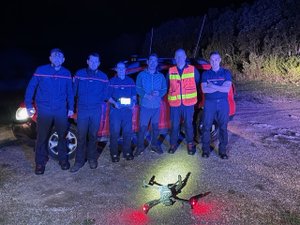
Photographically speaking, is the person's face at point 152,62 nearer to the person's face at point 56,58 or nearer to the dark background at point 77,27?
the person's face at point 56,58

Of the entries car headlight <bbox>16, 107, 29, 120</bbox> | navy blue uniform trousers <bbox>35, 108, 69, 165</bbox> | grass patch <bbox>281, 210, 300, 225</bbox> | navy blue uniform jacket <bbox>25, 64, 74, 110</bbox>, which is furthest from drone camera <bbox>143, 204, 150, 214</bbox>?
car headlight <bbox>16, 107, 29, 120</bbox>

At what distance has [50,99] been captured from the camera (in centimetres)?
539

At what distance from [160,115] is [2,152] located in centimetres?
305

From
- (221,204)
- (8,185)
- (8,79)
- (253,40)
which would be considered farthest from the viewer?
(8,79)

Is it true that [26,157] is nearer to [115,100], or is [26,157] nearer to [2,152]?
[2,152]

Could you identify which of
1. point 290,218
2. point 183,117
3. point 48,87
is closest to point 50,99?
point 48,87

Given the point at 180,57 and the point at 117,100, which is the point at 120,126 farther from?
the point at 180,57

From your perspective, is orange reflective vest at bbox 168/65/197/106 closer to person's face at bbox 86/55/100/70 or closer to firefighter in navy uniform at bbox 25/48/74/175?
person's face at bbox 86/55/100/70

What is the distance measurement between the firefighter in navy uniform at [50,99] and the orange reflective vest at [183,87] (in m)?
1.82

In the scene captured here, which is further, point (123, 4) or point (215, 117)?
point (123, 4)

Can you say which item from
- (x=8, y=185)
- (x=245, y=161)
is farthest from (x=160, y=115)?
(x=8, y=185)

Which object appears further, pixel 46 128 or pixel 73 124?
pixel 73 124

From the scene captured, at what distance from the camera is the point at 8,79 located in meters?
17.5

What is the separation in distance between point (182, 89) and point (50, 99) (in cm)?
226
